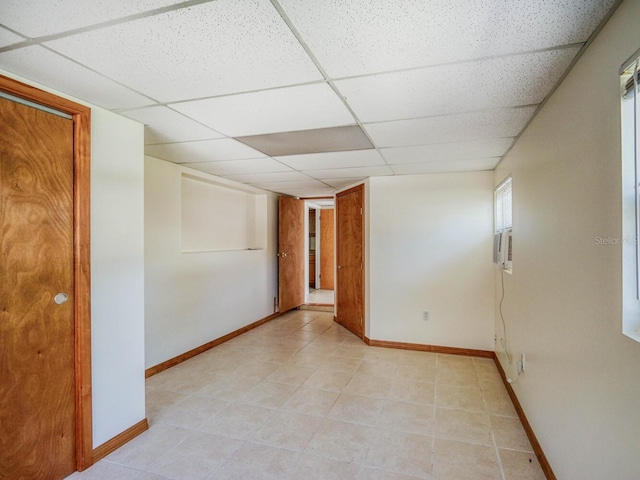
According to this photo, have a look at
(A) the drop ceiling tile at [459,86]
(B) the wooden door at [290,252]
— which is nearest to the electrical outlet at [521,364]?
(A) the drop ceiling tile at [459,86]

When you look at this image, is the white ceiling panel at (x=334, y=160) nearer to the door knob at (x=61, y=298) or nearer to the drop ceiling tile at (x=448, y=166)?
the drop ceiling tile at (x=448, y=166)

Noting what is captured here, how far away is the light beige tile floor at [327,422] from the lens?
206 cm

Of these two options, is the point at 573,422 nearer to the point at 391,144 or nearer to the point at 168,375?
the point at 391,144

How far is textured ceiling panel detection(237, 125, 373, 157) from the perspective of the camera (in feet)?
8.59

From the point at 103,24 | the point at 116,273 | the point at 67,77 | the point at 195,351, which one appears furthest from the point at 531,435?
the point at 67,77

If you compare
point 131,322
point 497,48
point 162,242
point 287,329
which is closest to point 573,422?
point 497,48

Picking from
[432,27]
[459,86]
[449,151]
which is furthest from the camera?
[449,151]

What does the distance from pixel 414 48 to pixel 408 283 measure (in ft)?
10.6

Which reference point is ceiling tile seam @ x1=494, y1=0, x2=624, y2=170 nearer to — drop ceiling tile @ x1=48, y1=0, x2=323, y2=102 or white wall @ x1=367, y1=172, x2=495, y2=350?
drop ceiling tile @ x1=48, y1=0, x2=323, y2=102

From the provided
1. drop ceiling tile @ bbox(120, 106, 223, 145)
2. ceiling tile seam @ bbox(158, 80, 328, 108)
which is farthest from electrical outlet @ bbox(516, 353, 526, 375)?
drop ceiling tile @ bbox(120, 106, 223, 145)

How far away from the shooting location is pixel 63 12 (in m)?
1.26

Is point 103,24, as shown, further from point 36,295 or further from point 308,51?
point 36,295

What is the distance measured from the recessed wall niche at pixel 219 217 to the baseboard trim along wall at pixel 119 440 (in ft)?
6.76

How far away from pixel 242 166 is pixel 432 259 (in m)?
2.53
